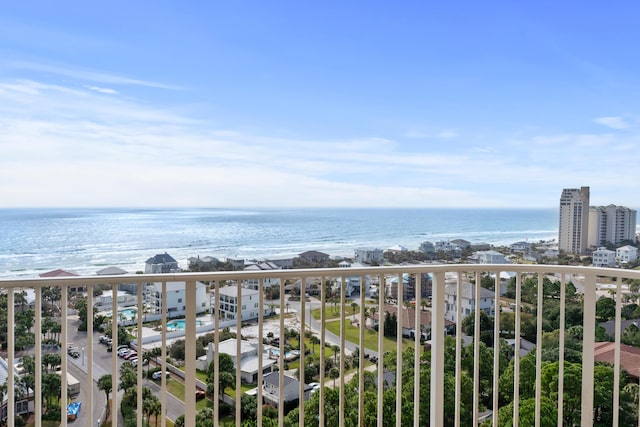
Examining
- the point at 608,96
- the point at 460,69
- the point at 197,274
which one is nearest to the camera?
the point at 197,274

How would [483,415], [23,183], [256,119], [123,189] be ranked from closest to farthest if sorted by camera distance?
[483,415] < [23,183] < [123,189] < [256,119]

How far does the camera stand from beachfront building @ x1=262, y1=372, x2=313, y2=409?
217cm

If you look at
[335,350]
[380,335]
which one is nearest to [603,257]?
[380,335]

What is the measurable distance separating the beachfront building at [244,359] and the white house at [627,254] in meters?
3.08

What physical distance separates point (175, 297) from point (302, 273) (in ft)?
1.86

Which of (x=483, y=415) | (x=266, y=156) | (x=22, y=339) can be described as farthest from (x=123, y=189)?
(x=483, y=415)

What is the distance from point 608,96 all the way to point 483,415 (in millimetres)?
4584

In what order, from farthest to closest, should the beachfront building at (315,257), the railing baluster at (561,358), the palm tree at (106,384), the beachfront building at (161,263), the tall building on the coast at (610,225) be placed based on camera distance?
the tall building on the coast at (610,225) < the beachfront building at (315,257) < the beachfront building at (161,263) < the railing baluster at (561,358) < the palm tree at (106,384)

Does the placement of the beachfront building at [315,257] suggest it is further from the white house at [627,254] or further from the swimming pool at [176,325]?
the white house at [627,254]

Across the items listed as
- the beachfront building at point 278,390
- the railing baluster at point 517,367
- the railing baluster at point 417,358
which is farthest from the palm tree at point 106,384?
the railing baluster at point 517,367

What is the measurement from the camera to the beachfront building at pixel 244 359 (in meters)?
2.05

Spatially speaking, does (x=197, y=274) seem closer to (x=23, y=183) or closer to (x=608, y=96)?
(x=23, y=183)

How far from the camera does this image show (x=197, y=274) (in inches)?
74.5

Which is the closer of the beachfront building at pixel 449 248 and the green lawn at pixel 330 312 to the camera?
the green lawn at pixel 330 312
